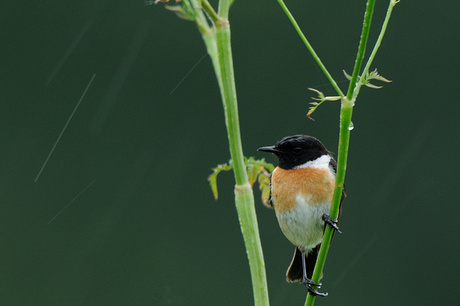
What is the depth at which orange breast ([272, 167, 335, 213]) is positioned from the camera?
2.54 m

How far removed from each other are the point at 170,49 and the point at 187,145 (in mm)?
1390

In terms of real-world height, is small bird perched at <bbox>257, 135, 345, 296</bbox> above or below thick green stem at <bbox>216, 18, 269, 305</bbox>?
below

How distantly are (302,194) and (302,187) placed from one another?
34mm

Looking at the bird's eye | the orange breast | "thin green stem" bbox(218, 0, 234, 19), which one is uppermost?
"thin green stem" bbox(218, 0, 234, 19)

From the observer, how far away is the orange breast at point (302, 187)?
2535 mm

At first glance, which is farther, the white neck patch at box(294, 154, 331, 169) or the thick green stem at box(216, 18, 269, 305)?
the white neck patch at box(294, 154, 331, 169)

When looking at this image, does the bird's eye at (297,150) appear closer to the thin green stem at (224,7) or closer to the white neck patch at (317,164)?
the white neck patch at (317,164)

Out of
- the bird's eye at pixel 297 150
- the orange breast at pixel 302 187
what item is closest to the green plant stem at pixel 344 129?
the orange breast at pixel 302 187

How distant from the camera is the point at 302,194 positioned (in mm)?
2561

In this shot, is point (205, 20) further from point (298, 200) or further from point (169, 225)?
point (169, 225)

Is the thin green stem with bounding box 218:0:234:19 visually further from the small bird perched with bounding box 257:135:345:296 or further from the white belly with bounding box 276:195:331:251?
the white belly with bounding box 276:195:331:251

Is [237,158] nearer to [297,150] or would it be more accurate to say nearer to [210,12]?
[210,12]

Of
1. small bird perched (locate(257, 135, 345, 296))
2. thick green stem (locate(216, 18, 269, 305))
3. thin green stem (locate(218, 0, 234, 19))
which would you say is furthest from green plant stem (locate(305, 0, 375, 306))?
small bird perched (locate(257, 135, 345, 296))

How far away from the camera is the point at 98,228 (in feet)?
22.7
